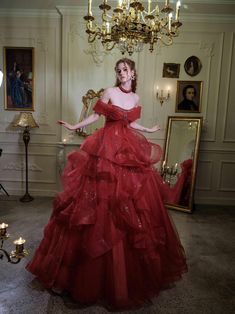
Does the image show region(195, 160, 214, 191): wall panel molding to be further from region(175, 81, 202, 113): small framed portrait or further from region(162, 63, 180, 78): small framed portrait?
region(162, 63, 180, 78): small framed portrait

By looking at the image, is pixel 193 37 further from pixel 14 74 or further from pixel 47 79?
pixel 14 74

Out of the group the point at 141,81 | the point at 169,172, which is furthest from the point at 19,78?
the point at 169,172

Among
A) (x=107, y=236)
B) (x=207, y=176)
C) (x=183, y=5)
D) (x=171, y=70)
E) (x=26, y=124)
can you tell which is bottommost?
(x=207, y=176)

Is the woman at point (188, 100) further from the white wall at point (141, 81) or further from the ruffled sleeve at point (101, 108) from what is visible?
the ruffled sleeve at point (101, 108)

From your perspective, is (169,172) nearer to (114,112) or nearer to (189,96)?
(189,96)

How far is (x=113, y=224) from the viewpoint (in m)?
1.79

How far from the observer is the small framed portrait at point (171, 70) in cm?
389

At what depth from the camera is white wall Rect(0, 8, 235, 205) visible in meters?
3.85

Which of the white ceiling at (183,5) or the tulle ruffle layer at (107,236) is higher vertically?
the white ceiling at (183,5)

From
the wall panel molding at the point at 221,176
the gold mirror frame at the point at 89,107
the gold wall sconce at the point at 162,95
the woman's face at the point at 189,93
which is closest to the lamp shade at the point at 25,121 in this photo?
the gold mirror frame at the point at 89,107

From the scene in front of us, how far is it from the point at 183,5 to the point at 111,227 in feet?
10.3

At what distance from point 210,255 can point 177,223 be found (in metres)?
0.78

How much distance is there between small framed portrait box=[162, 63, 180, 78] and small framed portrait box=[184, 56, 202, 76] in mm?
129

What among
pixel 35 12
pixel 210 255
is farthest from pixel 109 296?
pixel 35 12
